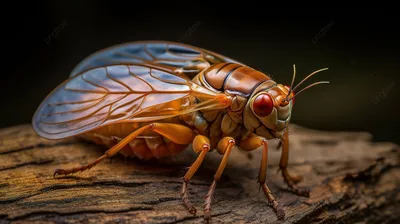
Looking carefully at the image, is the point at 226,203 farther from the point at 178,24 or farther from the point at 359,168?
the point at 178,24

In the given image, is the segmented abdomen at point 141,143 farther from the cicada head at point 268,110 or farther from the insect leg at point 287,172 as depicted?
the insect leg at point 287,172

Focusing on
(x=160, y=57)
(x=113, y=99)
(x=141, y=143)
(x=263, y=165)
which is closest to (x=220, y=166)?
(x=263, y=165)

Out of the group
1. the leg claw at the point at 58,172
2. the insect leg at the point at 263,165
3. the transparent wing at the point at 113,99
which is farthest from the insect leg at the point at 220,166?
the leg claw at the point at 58,172

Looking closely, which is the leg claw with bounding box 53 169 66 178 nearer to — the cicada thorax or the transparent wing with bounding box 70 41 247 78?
the cicada thorax

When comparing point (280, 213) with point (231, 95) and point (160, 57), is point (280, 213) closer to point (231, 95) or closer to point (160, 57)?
point (231, 95)

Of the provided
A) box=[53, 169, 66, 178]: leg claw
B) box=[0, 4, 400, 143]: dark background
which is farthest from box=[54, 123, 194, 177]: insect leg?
box=[0, 4, 400, 143]: dark background
